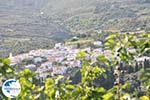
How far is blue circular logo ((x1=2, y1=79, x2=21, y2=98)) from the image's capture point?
22.2ft

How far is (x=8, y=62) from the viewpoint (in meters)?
7.23

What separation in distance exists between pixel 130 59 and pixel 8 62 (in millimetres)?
1551

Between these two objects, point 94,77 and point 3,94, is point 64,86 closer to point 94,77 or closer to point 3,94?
point 94,77

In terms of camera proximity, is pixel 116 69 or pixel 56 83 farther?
pixel 56 83

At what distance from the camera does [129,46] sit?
7.01 metres

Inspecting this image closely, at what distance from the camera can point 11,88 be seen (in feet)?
22.1

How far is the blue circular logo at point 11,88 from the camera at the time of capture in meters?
6.75

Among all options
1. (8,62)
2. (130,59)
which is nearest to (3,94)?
(8,62)

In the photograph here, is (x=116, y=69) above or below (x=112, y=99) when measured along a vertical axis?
above

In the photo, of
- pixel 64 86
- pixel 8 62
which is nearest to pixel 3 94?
pixel 8 62

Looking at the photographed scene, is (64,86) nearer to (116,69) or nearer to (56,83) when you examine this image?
(56,83)

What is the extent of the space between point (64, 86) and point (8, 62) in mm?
922

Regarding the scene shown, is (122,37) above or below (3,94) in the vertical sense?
above

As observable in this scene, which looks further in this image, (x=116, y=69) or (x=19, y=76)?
(x=19, y=76)
